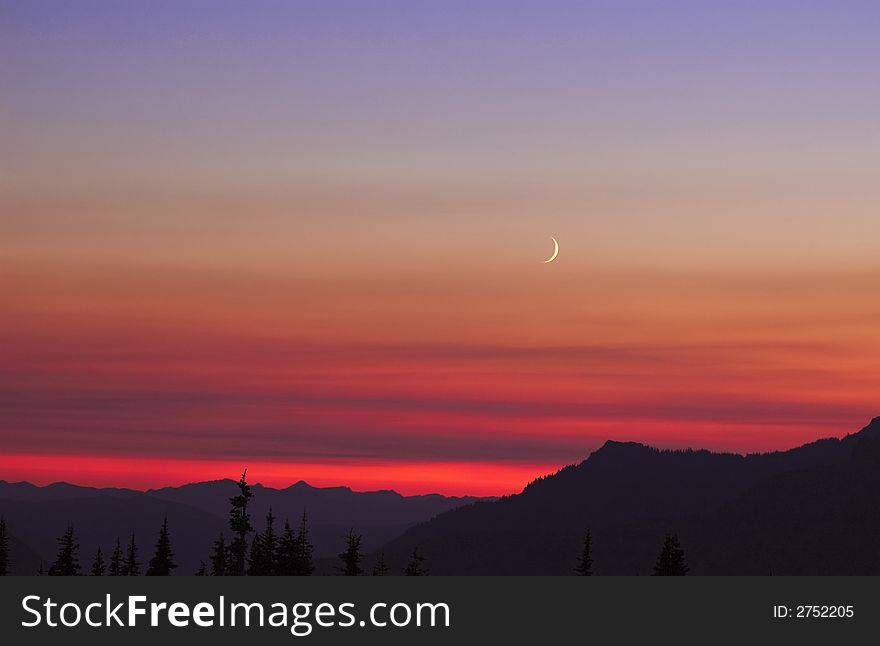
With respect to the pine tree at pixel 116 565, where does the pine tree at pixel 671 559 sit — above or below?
below

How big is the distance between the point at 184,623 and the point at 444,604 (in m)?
9.69

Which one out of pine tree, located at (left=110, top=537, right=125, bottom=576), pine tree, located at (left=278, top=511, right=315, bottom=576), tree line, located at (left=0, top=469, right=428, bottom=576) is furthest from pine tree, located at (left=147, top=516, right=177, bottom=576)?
pine tree, located at (left=278, top=511, right=315, bottom=576)

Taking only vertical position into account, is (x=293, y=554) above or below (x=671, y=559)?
above

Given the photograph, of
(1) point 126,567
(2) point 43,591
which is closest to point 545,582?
(2) point 43,591

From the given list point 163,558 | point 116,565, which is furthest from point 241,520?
point 116,565

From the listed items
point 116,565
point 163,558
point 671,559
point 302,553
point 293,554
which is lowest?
point 671,559

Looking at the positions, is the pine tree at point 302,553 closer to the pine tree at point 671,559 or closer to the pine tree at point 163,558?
the pine tree at point 163,558

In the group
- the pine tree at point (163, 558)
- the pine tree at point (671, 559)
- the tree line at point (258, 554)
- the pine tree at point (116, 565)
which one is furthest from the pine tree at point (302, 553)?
the pine tree at point (671, 559)

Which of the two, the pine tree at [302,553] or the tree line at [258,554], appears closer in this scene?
the tree line at [258,554]

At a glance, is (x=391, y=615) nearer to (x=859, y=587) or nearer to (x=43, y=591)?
(x=43, y=591)

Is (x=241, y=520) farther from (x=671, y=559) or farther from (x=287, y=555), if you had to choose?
(x=671, y=559)

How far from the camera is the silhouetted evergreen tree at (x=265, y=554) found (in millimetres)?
104000

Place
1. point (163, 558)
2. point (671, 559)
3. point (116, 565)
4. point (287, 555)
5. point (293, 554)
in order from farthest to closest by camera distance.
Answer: point (116, 565) → point (163, 558) → point (671, 559) → point (287, 555) → point (293, 554)

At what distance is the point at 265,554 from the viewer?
107 meters
